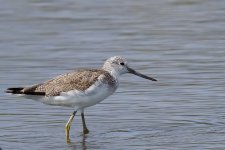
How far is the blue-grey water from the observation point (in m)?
12.4

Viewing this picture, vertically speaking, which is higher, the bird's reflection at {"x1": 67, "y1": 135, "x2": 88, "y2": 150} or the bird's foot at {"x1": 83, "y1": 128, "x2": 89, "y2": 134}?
the bird's foot at {"x1": 83, "y1": 128, "x2": 89, "y2": 134}

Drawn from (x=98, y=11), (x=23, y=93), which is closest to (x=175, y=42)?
(x=98, y=11)

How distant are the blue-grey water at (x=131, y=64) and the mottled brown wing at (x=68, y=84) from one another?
1.84 ft

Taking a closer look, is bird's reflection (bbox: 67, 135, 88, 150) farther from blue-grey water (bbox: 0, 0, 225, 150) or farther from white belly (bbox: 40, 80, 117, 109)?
white belly (bbox: 40, 80, 117, 109)

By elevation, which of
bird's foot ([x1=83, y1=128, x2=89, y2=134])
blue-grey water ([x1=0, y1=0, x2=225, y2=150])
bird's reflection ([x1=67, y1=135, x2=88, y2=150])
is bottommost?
bird's reflection ([x1=67, y1=135, x2=88, y2=150])

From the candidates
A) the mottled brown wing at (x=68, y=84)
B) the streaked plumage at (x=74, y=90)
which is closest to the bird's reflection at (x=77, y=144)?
the streaked plumage at (x=74, y=90)

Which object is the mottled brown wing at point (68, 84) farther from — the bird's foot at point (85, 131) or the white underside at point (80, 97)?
the bird's foot at point (85, 131)

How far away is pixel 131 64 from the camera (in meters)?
16.6

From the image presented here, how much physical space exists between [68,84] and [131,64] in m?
4.18

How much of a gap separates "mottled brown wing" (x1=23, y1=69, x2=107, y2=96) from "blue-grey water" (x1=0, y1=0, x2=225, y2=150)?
0.56m

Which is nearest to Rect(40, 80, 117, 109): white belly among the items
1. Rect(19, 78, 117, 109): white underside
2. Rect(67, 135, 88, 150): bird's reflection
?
Rect(19, 78, 117, 109): white underside

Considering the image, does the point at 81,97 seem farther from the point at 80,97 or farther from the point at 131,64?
the point at 131,64

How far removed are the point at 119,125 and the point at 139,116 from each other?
20.2 inches

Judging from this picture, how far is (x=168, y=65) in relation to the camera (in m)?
16.5
